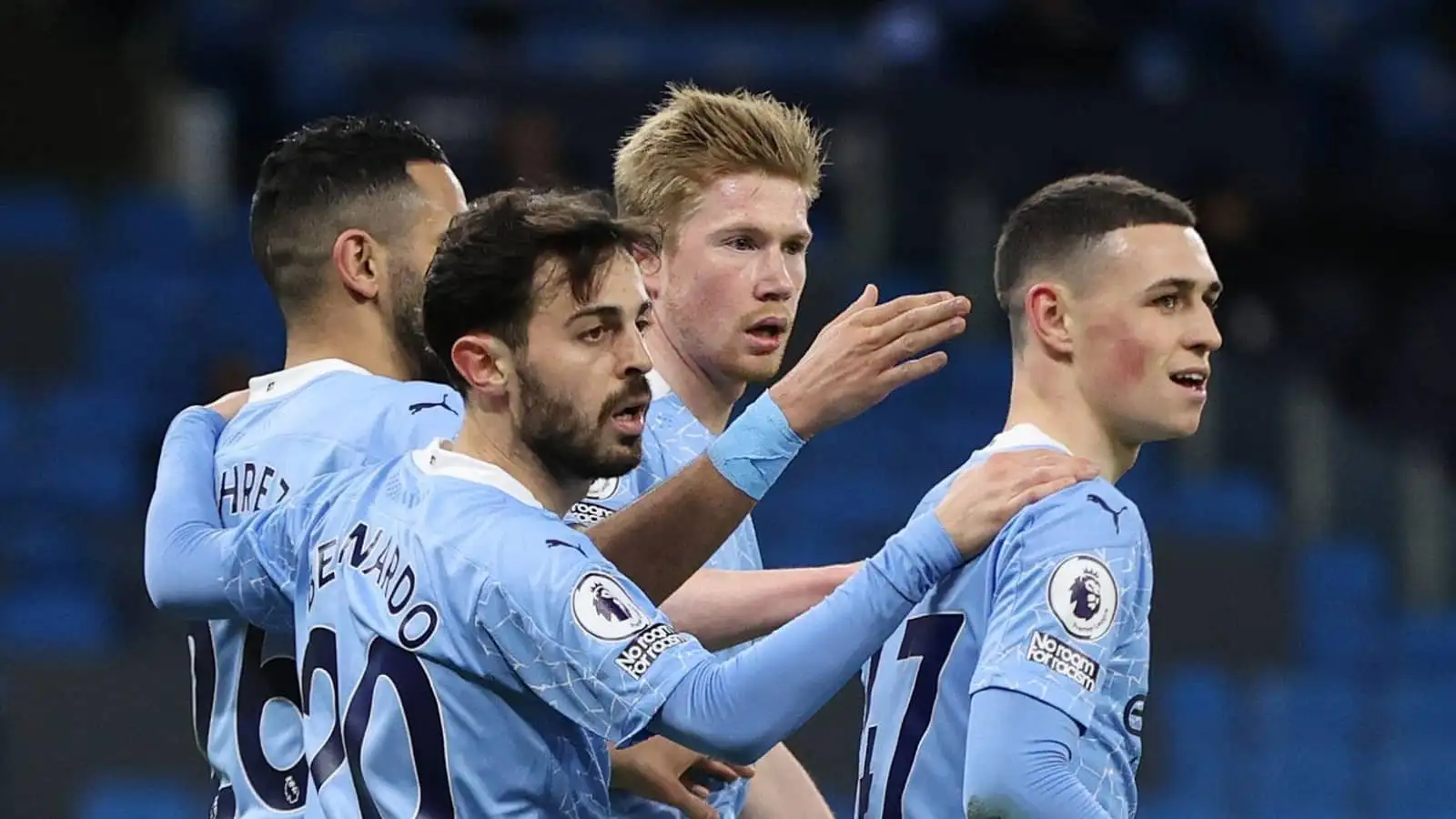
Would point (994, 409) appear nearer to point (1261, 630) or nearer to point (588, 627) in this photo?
point (1261, 630)

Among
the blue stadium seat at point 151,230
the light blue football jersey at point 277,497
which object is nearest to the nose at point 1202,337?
the light blue football jersey at point 277,497

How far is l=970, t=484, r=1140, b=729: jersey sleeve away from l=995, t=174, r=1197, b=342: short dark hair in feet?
1.89

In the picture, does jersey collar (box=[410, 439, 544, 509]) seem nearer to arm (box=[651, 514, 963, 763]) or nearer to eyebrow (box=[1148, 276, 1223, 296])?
arm (box=[651, 514, 963, 763])

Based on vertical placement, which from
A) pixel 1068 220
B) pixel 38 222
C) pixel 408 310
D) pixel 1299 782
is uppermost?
pixel 38 222

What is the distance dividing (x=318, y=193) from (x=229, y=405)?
483mm

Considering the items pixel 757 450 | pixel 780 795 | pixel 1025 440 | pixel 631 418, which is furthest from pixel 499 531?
pixel 780 795

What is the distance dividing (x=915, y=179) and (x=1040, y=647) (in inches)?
335

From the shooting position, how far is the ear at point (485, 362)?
3.50m

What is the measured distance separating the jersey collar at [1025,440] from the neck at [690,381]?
83 centimetres

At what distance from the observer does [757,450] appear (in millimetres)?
3660

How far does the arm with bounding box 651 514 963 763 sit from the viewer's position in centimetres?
320

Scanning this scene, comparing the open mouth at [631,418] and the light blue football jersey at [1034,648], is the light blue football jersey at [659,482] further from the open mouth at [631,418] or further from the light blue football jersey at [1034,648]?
the open mouth at [631,418]

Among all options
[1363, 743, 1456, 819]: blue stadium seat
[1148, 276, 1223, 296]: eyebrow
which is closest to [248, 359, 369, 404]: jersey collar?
[1148, 276, 1223, 296]: eyebrow

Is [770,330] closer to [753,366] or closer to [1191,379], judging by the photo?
[753,366]
